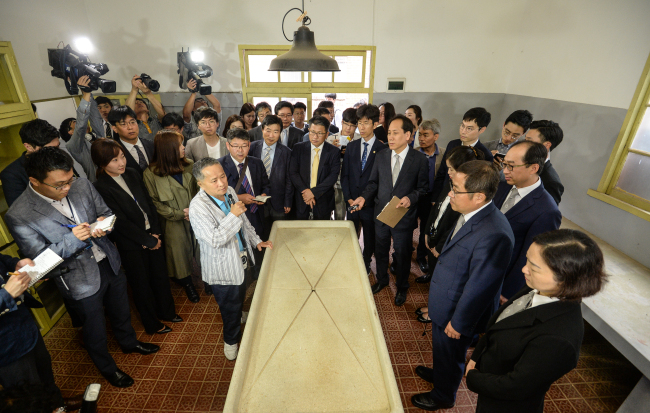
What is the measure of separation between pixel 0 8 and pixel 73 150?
7.18 feet

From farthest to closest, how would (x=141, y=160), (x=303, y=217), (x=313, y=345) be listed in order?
(x=303, y=217)
(x=141, y=160)
(x=313, y=345)

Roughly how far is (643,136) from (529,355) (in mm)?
3524

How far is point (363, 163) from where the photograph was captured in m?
3.20

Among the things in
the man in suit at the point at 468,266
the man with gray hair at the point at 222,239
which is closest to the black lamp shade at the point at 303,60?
the man with gray hair at the point at 222,239

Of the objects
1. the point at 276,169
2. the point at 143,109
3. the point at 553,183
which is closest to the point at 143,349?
the point at 276,169

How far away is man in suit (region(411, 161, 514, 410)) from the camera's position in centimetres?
159

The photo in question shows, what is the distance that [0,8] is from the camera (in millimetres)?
3283

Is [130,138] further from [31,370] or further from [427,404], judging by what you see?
[427,404]

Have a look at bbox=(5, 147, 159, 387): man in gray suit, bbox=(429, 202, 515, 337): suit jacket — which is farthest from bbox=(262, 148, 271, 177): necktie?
bbox=(429, 202, 515, 337): suit jacket

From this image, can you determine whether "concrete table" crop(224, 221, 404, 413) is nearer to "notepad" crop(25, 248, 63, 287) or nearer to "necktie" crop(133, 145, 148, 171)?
"notepad" crop(25, 248, 63, 287)

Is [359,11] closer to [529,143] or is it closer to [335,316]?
[529,143]

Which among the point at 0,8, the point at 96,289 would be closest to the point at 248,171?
the point at 96,289

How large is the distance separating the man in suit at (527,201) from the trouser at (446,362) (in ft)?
2.40

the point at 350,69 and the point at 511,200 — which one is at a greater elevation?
the point at 350,69
